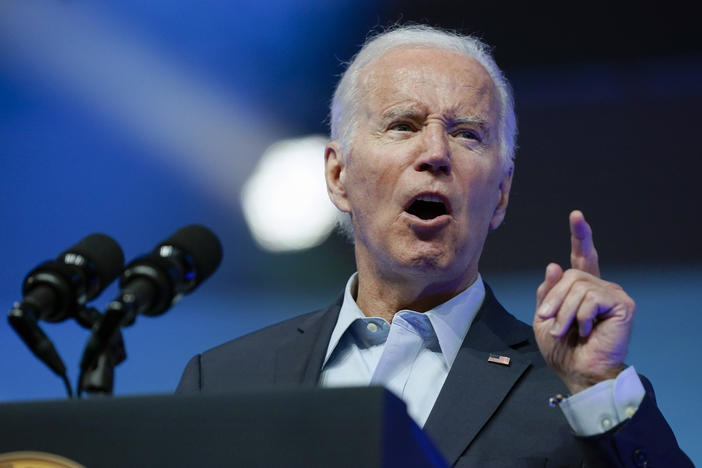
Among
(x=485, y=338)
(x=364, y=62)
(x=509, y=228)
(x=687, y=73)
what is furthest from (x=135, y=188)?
(x=687, y=73)

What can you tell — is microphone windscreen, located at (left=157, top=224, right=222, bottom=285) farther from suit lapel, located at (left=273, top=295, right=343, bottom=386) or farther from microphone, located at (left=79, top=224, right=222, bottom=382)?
suit lapel, located at (left=273, top=295, right=343, bottom=386)

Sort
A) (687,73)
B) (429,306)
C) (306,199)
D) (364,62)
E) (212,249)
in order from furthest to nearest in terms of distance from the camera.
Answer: (306,199) → (687,73) → (364,62) → (429,306) → (212,249)

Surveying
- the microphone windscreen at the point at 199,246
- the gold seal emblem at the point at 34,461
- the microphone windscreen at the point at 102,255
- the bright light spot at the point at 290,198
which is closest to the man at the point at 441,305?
the bright light spot at the point at 290,198

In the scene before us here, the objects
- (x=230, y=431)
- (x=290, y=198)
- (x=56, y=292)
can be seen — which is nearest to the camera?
(x=230, y=431)

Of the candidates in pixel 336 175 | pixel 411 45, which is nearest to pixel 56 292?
pixel 336 175

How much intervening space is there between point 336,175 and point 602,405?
1134 millimetres

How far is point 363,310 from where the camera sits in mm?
2375

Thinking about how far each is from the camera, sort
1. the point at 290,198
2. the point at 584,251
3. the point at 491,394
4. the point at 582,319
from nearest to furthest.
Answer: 1. the point at 582,319
2. the point at 584,251
3. the point at 491,394
4. the point at 290,198

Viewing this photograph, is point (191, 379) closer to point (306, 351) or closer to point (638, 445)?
point (306, 351)

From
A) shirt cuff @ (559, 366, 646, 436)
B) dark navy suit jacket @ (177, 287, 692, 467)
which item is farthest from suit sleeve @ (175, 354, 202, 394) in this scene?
shirt cuff @ (559, 366, 646, 436)

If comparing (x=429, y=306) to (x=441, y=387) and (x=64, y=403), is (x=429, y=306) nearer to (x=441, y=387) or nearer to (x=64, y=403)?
(x=441, y=387)

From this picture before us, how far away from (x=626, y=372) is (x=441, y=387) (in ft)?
1.63

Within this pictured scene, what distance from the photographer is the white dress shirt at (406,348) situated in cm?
209

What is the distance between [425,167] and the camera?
7.15 feet
